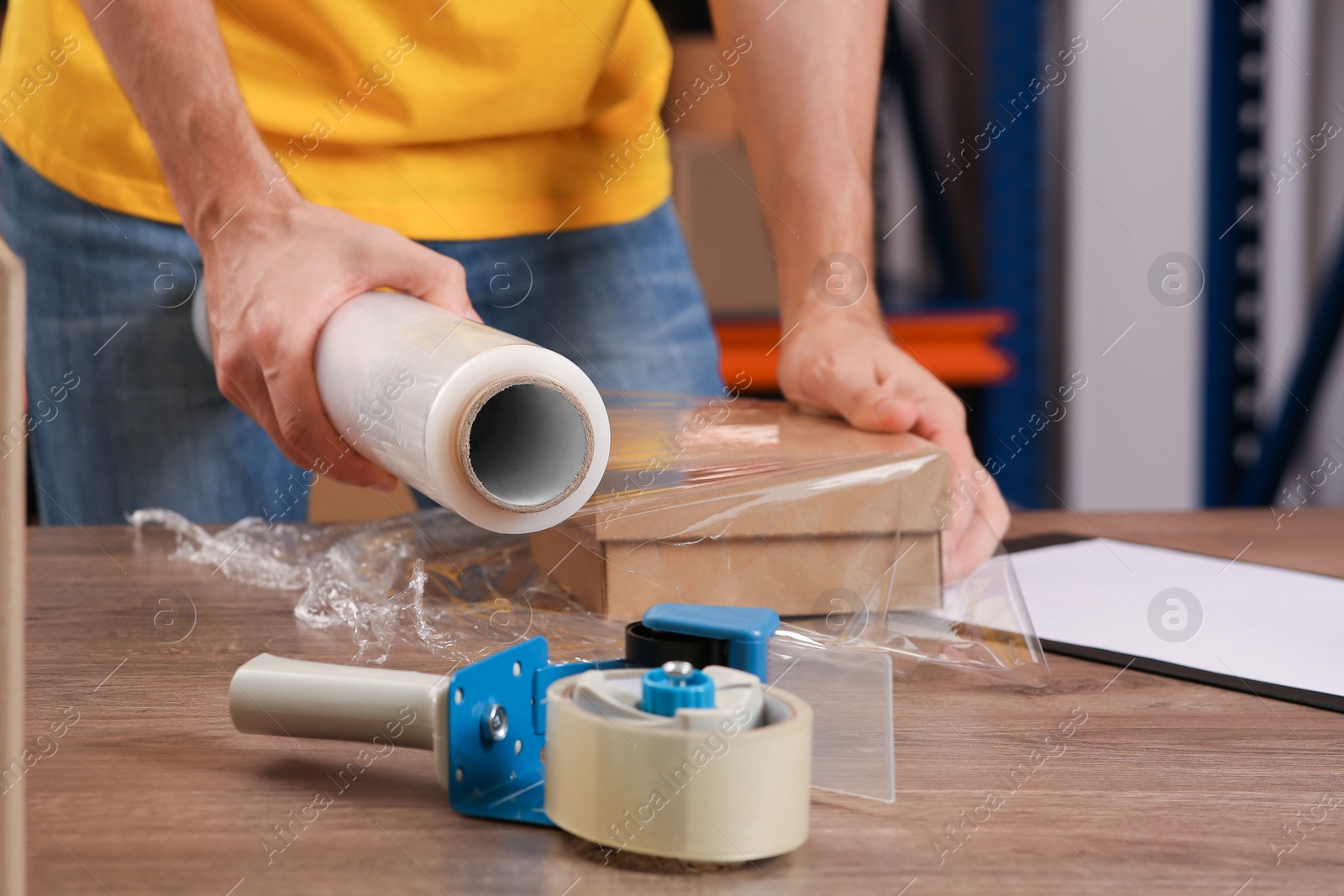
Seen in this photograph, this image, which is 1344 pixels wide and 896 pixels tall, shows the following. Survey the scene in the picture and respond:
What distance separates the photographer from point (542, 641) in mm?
461

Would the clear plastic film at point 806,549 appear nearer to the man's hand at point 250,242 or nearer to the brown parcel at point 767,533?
the brown parcel at point 767,533

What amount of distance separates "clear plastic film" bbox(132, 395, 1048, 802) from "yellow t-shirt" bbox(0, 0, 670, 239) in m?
0.40

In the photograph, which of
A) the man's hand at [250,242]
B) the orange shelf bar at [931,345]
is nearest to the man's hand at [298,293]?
the man's hand at [250,242]

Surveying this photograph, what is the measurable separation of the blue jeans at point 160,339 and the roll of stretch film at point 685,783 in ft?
2.35

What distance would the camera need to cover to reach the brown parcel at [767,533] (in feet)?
2.12

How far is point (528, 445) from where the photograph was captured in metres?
0.58

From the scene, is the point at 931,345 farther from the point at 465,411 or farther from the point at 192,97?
the point at 465,411

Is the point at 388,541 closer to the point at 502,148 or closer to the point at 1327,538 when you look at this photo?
the point at 502,148

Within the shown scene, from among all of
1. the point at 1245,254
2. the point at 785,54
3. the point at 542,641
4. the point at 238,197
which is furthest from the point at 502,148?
the point at 1245,254

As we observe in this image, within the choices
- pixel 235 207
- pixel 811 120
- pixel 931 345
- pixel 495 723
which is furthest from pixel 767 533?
pixel 931 345

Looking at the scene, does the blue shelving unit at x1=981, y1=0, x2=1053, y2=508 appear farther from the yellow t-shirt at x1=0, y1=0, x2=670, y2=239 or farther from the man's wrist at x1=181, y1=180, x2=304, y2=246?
the man's wrist at x1=181, y1=180, x2=304, y2=246

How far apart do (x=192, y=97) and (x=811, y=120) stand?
51 centimetres

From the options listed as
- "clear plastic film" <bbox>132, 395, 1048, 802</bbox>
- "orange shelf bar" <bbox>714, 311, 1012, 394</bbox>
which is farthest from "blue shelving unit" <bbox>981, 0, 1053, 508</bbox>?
"clear plastic film" <bbox>132, 395, 1048, 802</bbox>

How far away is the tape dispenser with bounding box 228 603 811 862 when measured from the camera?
0.37 meters
